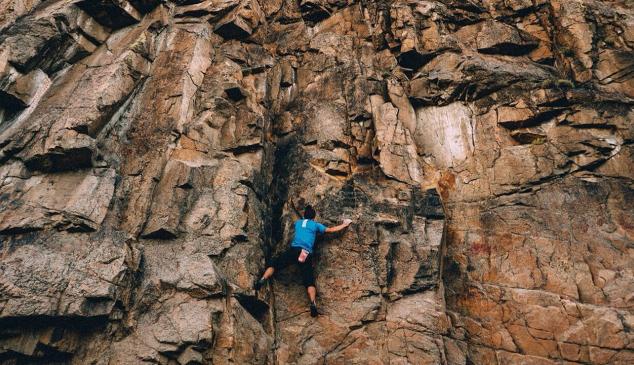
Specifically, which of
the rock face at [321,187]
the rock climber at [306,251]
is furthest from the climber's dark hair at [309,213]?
the rock face at [321,187]

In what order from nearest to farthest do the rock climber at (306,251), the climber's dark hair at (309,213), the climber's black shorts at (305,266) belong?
the rock climber at (306,251)
the climber's black shorts at (305,266)
the climber's dark hair at (309,213)

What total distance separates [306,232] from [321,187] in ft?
7.03

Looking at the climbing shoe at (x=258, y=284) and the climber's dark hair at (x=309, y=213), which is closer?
the climbing shoe at (x=258, y=284)

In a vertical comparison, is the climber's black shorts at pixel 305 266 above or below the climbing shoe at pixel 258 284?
above

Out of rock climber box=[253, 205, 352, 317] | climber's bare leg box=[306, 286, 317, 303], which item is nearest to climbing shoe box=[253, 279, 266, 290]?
rock climber box=[253, 205, 352, 317]

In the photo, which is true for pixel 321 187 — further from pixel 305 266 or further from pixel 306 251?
pixel 305 266

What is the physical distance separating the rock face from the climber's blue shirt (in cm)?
73

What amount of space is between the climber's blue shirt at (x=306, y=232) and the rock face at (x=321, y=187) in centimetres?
73

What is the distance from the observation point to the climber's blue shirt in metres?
12.0

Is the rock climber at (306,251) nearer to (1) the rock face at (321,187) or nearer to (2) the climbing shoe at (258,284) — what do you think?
(2) the climbing shoe at (258,284)

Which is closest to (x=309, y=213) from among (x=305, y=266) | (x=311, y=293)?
(x=305, y=266)

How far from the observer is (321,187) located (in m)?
13.7

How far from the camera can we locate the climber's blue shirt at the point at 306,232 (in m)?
12.0

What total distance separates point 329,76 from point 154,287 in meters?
10.9
